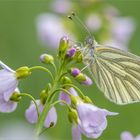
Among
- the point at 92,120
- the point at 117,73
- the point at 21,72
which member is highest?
the point at 21,72

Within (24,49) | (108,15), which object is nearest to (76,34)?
(108,15)

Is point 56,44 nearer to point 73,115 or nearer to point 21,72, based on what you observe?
point 21,72

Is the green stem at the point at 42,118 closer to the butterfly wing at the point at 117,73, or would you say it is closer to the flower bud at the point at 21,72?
the flower bud at the point at 21,72

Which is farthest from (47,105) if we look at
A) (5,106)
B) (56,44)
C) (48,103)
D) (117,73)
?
(56,44)

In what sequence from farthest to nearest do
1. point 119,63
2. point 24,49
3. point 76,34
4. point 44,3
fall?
point 44,3, point 24,49, point 76,34, point 119,63

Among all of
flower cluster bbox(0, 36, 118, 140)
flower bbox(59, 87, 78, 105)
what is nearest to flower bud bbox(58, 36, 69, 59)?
flower cluster bbox(0, 36, 118, 140)

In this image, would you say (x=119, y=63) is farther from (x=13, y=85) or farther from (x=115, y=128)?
(x=115, y=128)

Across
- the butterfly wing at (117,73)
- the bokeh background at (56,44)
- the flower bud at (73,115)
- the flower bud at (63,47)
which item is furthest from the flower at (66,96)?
the bokeh background at (56,44)
